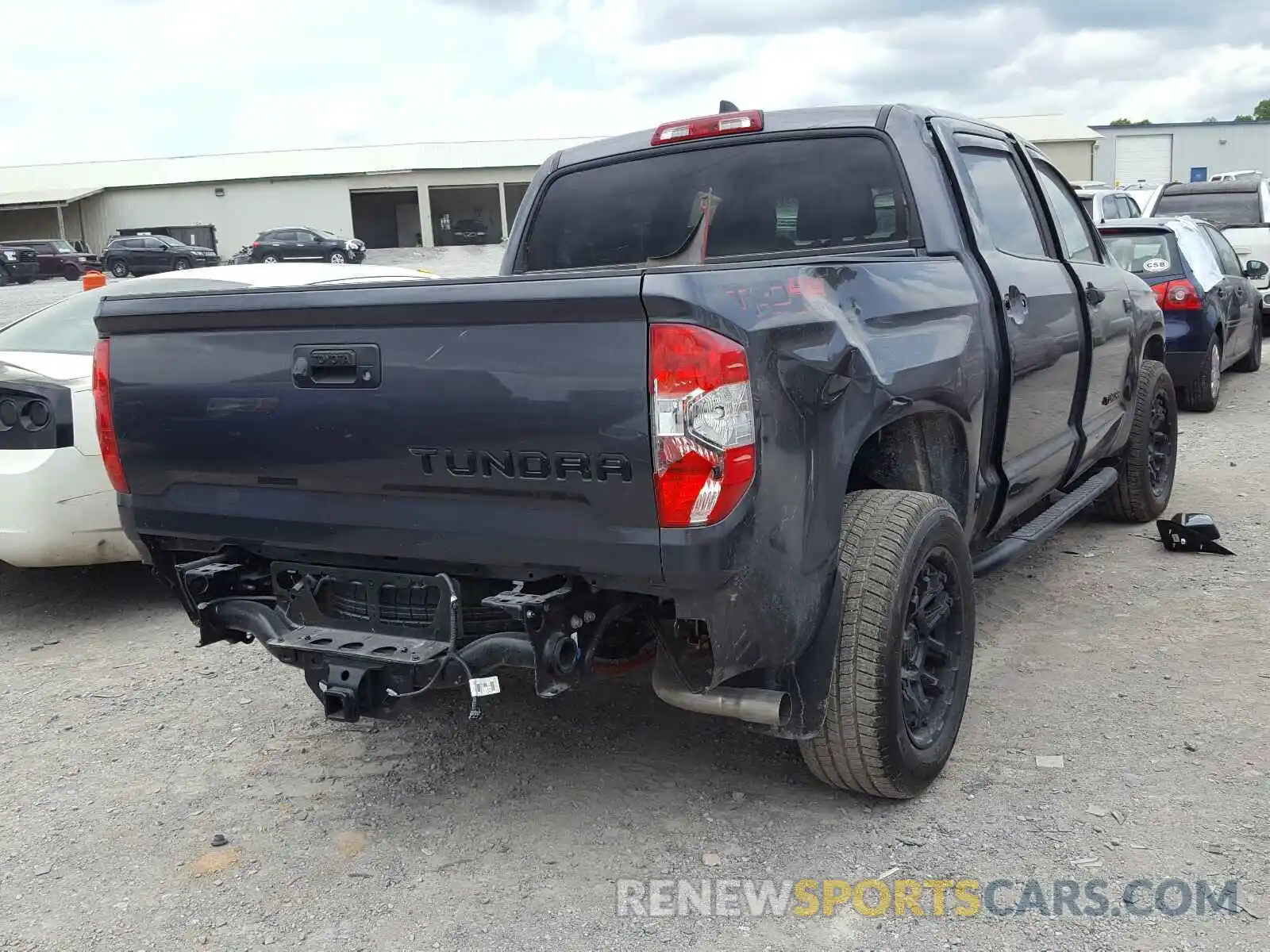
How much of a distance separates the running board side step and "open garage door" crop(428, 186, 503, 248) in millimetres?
44277

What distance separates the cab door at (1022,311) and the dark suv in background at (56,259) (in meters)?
36.9

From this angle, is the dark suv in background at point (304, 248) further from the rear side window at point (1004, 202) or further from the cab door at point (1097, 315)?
the rear side window at point (1004, 202)

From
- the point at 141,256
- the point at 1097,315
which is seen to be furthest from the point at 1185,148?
the point at 1097,315

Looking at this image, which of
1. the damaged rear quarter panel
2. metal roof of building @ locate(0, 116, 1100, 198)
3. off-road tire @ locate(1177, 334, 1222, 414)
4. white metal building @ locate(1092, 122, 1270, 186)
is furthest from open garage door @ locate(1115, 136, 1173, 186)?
the damaged rear quarter panel

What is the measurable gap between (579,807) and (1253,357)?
1098 centimetres

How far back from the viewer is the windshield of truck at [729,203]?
4090 millimetres

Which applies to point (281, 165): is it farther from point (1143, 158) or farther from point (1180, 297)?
point (1180, 297)

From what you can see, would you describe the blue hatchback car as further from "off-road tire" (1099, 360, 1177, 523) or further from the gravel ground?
the gravel ground

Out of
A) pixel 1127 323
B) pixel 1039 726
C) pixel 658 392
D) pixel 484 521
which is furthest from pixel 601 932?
pixel 1127 323

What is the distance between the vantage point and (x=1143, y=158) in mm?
56406

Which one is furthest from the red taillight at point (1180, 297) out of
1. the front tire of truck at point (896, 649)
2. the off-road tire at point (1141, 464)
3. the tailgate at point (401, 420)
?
the tailgate at point (401, 420)

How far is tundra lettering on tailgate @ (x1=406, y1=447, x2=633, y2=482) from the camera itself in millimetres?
2627

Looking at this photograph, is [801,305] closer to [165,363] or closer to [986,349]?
[986,349]

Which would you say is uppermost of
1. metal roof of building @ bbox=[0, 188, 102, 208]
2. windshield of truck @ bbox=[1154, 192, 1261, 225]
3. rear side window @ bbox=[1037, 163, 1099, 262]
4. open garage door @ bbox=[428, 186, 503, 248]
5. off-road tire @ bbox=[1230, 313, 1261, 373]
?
metal roof of building @ bbox=[0, 188, 102, 208]
